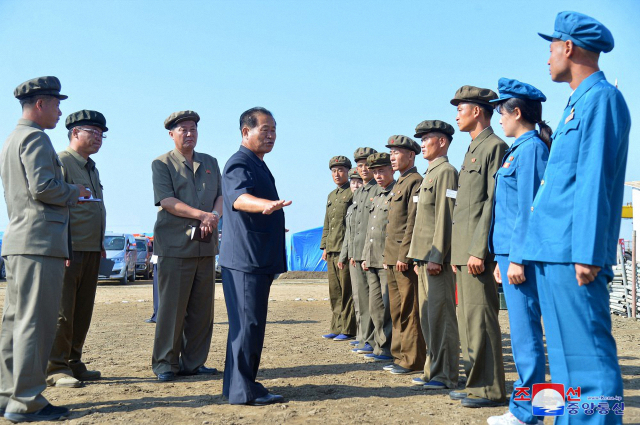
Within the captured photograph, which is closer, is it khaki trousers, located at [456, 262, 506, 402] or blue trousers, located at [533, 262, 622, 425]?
blue trousers, located at [533, 262, 622, 425]

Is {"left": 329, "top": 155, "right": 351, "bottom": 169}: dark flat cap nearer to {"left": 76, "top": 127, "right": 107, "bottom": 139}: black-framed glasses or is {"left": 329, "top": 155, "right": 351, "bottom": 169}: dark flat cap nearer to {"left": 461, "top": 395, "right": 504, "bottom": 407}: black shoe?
{"left": 76, "top": 127, "right": 107, "bottom": 139}: black-framed glasses

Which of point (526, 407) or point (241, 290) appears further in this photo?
point (241, 290)

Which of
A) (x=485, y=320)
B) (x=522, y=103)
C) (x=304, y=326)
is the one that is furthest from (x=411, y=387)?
(x=304, y=326)

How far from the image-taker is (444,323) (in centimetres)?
514

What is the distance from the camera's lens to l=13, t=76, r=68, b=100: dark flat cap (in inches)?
177

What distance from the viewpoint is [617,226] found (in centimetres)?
284

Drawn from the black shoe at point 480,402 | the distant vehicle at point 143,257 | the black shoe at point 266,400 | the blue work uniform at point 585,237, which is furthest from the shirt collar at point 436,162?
the distant vehicle at point 143,257

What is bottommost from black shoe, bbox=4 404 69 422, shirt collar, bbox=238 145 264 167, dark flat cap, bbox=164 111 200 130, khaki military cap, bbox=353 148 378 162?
black shoe, bbox=4 404 69 422

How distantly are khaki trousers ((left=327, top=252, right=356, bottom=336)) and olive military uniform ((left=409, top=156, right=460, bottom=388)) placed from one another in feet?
10.6

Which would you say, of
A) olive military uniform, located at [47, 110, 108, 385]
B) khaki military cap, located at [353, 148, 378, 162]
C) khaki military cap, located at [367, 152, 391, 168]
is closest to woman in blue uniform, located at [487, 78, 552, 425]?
khaki military cap, located at [367, 152, 391, 168]

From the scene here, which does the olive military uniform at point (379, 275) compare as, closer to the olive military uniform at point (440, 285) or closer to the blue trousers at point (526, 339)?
the olive military uniform at point (440, 285)

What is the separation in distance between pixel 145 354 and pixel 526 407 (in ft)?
15.2

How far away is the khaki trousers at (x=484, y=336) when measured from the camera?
14.2 feet

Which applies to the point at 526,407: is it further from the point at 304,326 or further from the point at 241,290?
the point at 304,326
